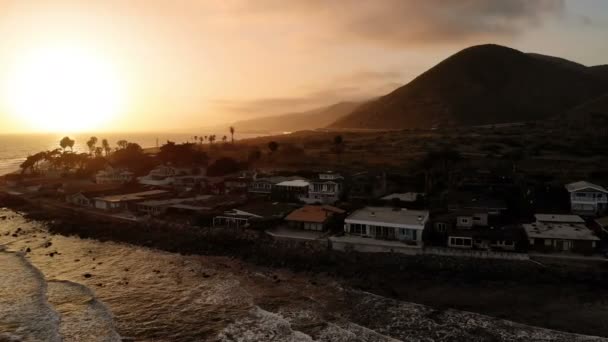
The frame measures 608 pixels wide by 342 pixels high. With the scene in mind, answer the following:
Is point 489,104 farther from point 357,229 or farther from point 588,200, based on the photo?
point 357,229

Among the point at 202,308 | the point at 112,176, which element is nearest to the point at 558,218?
the point at 202,308

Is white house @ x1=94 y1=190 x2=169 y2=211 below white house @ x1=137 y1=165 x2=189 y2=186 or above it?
below

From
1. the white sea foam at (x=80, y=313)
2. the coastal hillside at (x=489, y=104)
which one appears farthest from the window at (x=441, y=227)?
the coastal hillside at (x=489, y=104)

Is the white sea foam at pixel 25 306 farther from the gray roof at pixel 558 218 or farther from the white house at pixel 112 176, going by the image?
the white house at pixel 112 176

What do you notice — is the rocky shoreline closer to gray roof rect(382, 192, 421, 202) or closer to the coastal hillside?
gray roof rect(382, 192, 421, 202)

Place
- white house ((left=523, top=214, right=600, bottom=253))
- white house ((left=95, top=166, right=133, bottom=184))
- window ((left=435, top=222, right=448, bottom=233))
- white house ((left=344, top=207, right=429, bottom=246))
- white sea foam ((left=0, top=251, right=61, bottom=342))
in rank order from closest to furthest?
white sea foam ((left=0, top=251, right=61, bottom=342)), white house ((left=523, top=214, right=600, bottom=253)), white house ((left=344, top=207, right=429, bottom=246)), window ((left=435, top=222, right=448, bottom=233)), white house ((left=95, top=166, right=133, bottom=184))

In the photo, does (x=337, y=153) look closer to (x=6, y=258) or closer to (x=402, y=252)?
(x=402, y=252)

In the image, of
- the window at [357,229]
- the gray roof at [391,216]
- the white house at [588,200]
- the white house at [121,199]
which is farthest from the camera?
the white house at [121,199]

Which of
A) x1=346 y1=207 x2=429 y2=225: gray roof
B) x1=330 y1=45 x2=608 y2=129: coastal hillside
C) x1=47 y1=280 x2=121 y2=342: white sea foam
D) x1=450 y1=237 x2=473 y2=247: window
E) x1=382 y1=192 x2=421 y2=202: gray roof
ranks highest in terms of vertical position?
x1=330 y1=45 x2=608 y2=129: coastal hillside

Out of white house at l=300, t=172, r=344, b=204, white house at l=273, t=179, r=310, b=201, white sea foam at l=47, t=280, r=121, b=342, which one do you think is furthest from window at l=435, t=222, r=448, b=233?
white sea foam at l=47, t=280, r=121, b=342
